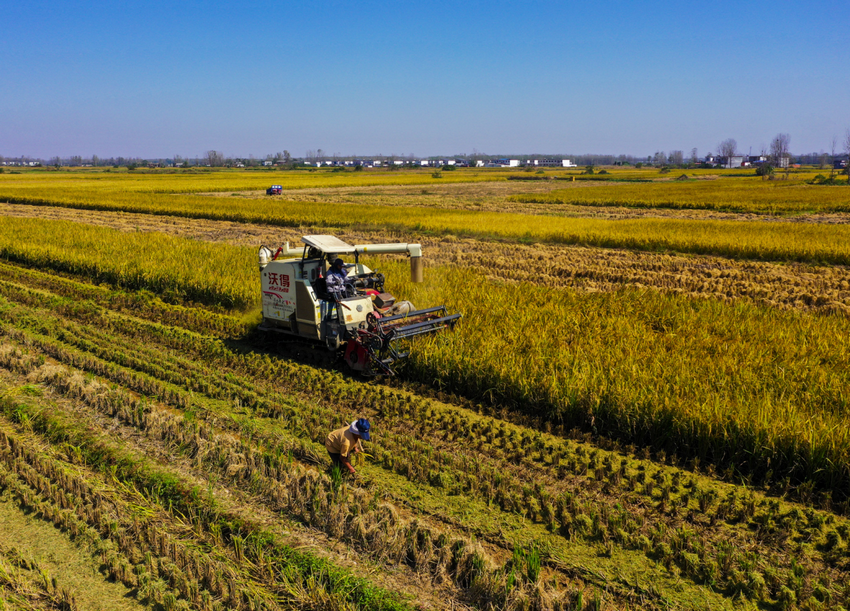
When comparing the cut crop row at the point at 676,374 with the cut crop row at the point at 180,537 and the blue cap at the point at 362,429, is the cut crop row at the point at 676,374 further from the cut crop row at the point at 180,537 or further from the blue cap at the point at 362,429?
the cut crop row at the point at 180,537

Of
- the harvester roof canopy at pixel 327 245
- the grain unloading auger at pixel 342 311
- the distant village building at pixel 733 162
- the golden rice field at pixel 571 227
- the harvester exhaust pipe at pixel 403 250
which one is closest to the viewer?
the grain unloading auger at pixel 342 311

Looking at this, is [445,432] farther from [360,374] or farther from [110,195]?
[110,195]

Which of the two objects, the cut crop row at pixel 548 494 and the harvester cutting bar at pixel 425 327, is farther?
the harvester cutting bar at pixel 425 327

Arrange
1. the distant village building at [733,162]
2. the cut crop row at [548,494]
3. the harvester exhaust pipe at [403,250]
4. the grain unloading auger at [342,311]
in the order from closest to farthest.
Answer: the cut crop row at [548,494] < the grain unloading auger at [342,311] < the harvester exhaust pipe at [403,250] < the distant village building at [733,162]

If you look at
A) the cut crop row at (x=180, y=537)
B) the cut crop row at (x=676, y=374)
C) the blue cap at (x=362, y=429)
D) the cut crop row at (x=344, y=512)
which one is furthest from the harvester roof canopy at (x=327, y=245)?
the cut crop row at (x=180, y=537)

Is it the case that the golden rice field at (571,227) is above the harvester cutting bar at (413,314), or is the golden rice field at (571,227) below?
above

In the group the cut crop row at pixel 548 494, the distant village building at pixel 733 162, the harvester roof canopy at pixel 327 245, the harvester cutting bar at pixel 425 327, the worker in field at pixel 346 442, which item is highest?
the distant village building at pixel 733 162
